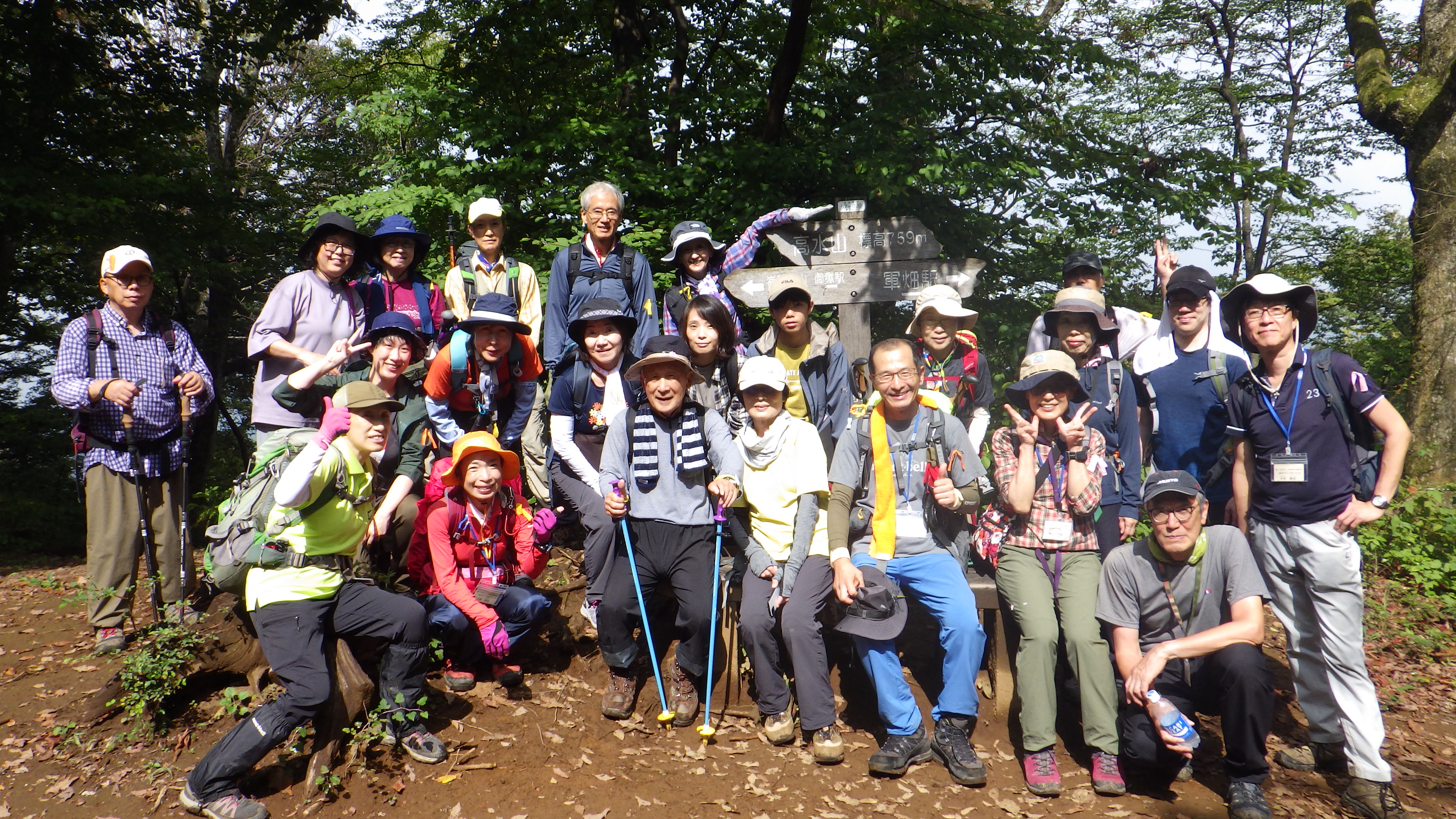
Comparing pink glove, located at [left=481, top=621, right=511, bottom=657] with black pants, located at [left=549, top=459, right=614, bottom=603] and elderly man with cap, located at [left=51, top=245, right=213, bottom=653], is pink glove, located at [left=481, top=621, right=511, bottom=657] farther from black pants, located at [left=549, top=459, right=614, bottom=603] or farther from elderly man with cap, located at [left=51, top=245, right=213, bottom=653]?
elderly man with cap, located at [left=51, top=245, right=213, bottom=653]

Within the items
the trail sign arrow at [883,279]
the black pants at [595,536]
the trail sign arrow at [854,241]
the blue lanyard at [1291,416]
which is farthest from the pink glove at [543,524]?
the blue lanyard at [1291,416]

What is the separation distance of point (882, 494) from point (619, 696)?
2044mm

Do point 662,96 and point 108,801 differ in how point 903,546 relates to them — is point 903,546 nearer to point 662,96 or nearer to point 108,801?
point 108,801

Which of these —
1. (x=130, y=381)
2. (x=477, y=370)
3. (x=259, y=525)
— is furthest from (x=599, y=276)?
(x=130, y=381)

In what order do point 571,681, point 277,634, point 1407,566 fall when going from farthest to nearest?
point 1407,566 → point 571,681 → point 277,634

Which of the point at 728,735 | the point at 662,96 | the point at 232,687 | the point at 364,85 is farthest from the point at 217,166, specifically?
the point at 728,735

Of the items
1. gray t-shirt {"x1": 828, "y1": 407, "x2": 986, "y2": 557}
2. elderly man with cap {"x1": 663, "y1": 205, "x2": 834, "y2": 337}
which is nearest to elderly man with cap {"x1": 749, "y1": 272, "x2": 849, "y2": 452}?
elderly man with cap {"x1": 663, "y1": 205, "x2": 834, "y2": 337}

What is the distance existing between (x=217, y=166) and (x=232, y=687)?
344 inches

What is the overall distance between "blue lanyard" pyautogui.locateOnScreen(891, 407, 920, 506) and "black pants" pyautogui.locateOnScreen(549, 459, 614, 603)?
182 cm

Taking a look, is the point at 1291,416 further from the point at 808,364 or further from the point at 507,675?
the point at 507,675

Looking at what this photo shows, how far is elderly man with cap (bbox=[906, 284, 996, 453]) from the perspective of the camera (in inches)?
227

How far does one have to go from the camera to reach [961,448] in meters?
4.74

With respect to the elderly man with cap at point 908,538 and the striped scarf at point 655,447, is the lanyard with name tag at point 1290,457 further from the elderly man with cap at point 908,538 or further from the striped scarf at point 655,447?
the striped scarf at point 655,447

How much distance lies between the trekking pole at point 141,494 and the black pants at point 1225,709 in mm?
5784
